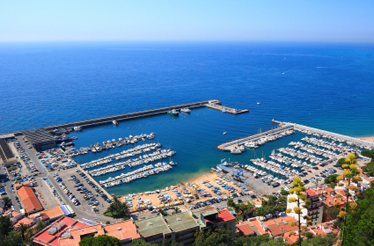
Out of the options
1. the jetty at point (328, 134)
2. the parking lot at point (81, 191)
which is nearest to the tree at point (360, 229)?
the parking lot at point (81, 191)

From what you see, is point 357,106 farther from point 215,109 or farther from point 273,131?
point 215,109

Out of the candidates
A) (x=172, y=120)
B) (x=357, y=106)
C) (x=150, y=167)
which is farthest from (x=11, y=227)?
(x=357, y=106)

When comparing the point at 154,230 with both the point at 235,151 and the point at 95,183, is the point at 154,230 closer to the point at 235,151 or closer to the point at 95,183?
the point at 95,183

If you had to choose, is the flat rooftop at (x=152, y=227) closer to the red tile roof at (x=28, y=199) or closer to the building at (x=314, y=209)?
the building at (x=314, y=209)

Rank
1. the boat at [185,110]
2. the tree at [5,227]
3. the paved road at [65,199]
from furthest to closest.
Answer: the boat at [185,110] → the paved road at [65,199] → the tree at [5,227]

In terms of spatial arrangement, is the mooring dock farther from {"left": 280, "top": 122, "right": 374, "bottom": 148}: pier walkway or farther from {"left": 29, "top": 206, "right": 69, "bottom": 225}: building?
{"left": 29, "top": 206, "right": 69, "bottom": 225}: building

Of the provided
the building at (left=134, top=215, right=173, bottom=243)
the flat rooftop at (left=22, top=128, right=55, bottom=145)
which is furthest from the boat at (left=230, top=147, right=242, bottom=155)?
the flat rooftop at (left=22, top=128, right=55, bottom=145)
